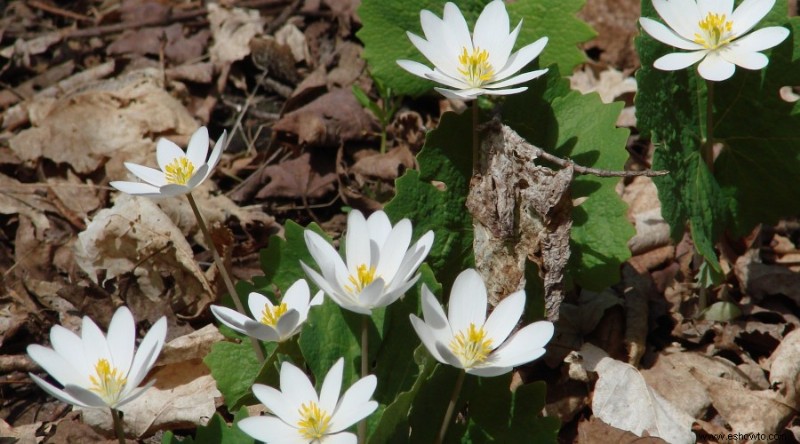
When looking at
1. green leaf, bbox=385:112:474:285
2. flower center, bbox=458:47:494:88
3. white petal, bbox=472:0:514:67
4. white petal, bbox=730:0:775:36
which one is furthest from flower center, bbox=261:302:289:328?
white petal, bbox=730:0:775:36

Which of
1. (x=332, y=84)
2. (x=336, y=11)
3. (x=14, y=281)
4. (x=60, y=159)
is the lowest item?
(x=14, y=281)

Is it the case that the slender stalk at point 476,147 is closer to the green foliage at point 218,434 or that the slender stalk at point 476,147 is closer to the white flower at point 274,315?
the white flower at point 274,315

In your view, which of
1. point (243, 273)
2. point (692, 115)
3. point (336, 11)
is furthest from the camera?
point (336, 11)

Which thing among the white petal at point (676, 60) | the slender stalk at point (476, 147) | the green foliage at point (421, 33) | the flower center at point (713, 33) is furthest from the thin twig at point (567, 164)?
the green foliage at point (421, 33)

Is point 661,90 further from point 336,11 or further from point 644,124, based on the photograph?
point 336,11

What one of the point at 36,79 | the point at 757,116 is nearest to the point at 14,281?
the point at 36,79

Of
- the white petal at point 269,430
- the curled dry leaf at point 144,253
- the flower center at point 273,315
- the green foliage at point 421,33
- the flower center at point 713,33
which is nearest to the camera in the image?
the white petal at point 269,430
